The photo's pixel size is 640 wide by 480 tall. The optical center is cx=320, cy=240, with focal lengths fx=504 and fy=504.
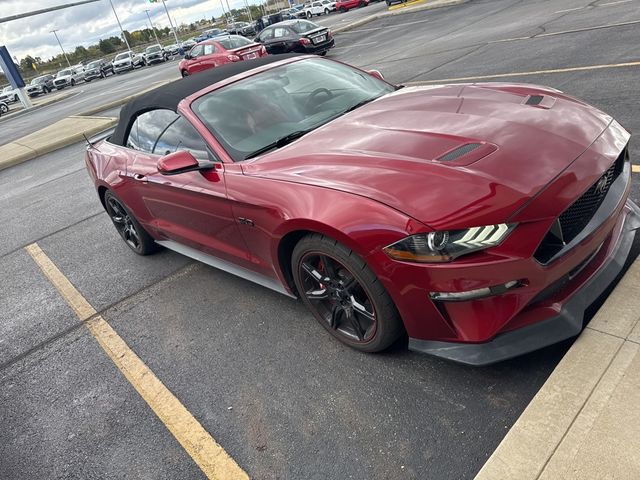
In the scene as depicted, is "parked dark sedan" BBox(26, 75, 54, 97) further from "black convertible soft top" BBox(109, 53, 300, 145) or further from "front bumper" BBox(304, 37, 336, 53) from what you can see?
"black convertible soft top" BBox(109, 53, 300, 145)

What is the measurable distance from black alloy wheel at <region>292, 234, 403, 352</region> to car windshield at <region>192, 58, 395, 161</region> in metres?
0.88

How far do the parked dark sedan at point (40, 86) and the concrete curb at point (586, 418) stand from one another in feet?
166

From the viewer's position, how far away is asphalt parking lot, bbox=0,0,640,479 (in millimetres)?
2354

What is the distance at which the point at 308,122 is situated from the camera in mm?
3475

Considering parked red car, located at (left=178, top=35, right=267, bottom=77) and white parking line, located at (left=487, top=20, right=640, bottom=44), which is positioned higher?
parked red car, located at (left=178, top=35, right=267, bottom=77)

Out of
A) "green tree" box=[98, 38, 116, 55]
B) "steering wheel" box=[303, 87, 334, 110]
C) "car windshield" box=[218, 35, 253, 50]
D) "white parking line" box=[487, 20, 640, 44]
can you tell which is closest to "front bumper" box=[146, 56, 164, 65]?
"car windshield" box=[218, 35, 253, 50]

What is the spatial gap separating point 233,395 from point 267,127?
5.73 feet

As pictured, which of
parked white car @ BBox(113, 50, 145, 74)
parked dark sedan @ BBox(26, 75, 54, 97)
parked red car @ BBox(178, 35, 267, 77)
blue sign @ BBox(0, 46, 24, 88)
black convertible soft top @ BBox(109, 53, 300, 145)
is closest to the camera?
black convertible soft top @ BBox(109, 53, 300, 145)

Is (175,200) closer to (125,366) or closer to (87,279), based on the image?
(125,366)

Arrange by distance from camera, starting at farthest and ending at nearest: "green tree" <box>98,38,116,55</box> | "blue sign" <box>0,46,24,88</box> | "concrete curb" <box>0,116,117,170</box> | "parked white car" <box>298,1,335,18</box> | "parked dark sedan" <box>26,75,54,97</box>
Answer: "green tree" <box>98,38,116,55</box> → "parked white car" <box>298,1,335,18</box> → "parked dark sedan" <box>26,75,54,97</box> → "blue sign" <box>0,46,24,88</box> → "concrete curb" <box>0,116,117,170</box>

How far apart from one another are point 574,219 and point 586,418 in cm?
88

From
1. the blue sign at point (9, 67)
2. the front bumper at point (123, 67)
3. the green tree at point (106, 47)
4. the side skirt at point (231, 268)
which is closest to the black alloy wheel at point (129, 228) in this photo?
the side skirt at point (231, 268)

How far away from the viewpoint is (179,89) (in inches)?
152

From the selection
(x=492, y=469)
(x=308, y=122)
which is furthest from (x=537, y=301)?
(x=308, y=122)
